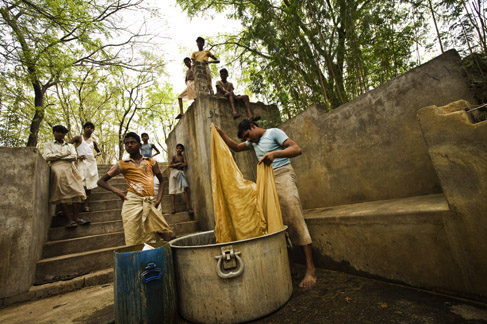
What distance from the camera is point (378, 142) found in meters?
2.85

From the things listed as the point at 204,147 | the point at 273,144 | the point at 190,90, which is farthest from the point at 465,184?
the point at 190,90

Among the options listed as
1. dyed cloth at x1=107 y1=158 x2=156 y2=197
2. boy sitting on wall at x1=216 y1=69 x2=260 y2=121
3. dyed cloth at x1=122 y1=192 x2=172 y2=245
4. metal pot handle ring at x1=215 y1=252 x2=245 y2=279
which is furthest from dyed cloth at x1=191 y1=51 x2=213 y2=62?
metal pot handle ring at x1=215 y1=252 x2=245 y2=279

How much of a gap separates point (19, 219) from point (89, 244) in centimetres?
108

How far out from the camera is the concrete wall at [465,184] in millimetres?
1533

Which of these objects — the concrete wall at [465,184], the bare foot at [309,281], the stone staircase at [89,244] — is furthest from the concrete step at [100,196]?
the concrete wall at [465,184]

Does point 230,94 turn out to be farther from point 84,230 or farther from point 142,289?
point 142,289

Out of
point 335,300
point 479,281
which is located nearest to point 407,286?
point 479,281

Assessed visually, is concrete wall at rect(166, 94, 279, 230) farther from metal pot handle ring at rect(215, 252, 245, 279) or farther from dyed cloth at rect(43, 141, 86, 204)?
metal pot handle ring at rect(215, 252, 245, 279)

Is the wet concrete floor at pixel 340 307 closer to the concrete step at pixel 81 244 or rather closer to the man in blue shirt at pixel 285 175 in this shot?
the man in blue shirt at pixel 285 175

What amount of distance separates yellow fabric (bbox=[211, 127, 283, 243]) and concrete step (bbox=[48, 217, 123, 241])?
2.93m

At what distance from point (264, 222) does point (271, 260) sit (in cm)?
53

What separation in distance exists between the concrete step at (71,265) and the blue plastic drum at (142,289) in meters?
1.54

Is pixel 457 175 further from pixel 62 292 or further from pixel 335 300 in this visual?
pixel 62 292

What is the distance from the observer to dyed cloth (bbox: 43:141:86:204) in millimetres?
3871
